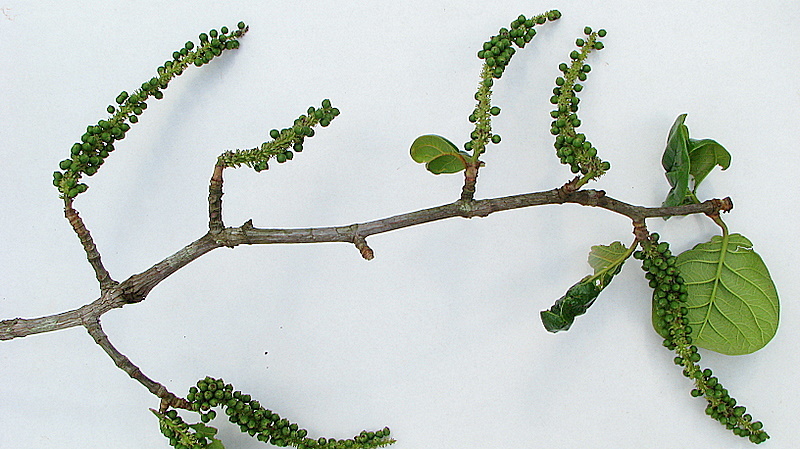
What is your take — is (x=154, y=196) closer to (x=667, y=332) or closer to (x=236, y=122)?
(x=236, y=122)

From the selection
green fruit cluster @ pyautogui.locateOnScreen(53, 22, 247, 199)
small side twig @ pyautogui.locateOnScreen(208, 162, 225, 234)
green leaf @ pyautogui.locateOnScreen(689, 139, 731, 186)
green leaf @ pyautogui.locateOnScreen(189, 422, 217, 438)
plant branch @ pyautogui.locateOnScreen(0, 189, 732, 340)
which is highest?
green fruit cluster @ pyautogui.locateOnScreen(53, 22, 247, 199)

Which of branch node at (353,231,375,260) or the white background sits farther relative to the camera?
the white background

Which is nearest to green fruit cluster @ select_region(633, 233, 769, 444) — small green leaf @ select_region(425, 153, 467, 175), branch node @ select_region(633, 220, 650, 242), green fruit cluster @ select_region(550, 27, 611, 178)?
branch node @ select_region(633, 220, 650, 242)

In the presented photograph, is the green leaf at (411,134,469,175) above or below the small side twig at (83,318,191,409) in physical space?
above

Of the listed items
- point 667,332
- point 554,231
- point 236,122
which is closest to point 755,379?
point 667,332

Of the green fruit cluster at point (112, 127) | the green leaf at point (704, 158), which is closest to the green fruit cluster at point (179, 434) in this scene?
the green fruit cluster at point (112, 127)

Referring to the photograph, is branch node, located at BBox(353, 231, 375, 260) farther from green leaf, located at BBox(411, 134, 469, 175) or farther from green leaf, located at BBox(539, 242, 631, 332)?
green leaf, located at BBox(539, 242, 631, 332)
